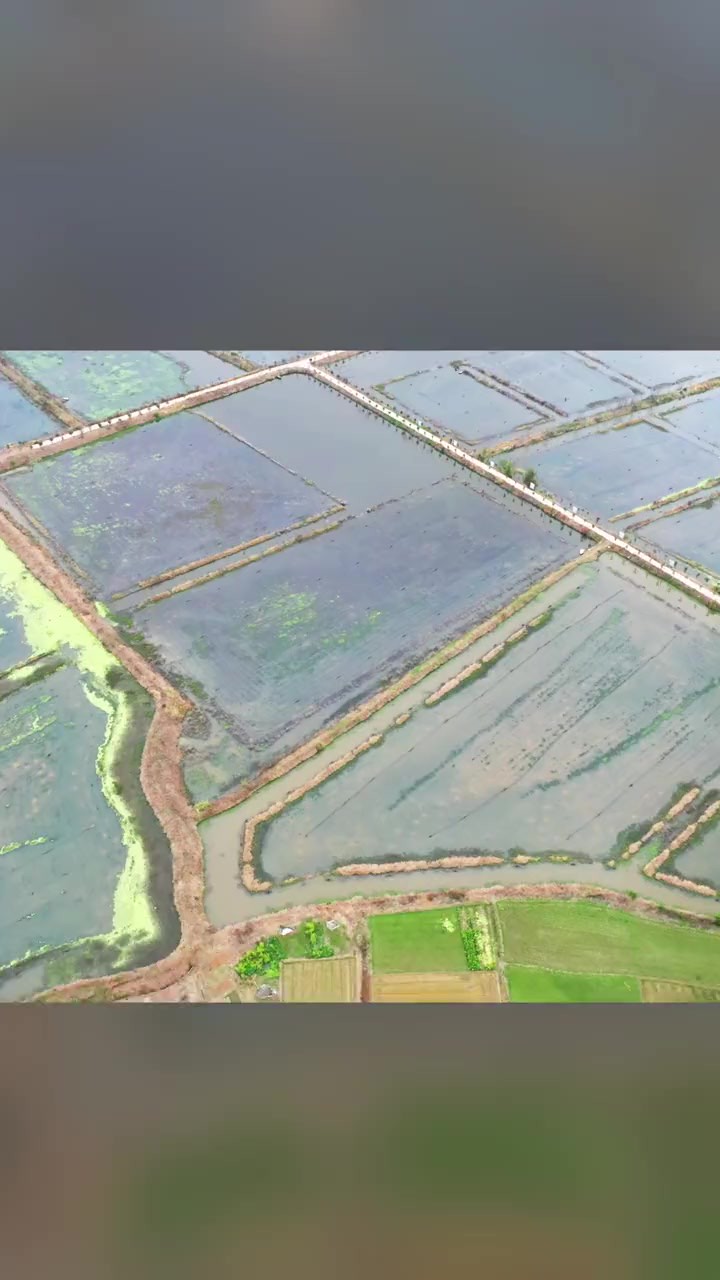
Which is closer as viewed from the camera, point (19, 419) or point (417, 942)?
point (417, 942)

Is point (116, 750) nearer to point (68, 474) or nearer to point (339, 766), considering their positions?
point (339, 766)

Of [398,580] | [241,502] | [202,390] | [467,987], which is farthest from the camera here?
[202,390]

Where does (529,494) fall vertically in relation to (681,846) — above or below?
above

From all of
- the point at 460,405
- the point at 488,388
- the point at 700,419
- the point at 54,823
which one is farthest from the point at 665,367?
the point at 54,823

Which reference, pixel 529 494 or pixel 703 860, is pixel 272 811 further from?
pixel 529 494

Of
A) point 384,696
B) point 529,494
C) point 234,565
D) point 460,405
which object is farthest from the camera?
point 460,405

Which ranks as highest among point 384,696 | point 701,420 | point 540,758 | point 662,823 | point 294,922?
point 701,420

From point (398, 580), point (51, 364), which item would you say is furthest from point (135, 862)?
point (51, 364)

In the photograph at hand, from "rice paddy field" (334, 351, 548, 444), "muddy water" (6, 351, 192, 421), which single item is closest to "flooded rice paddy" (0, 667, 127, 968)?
"muddy water" (6, 351, 192, 421)
